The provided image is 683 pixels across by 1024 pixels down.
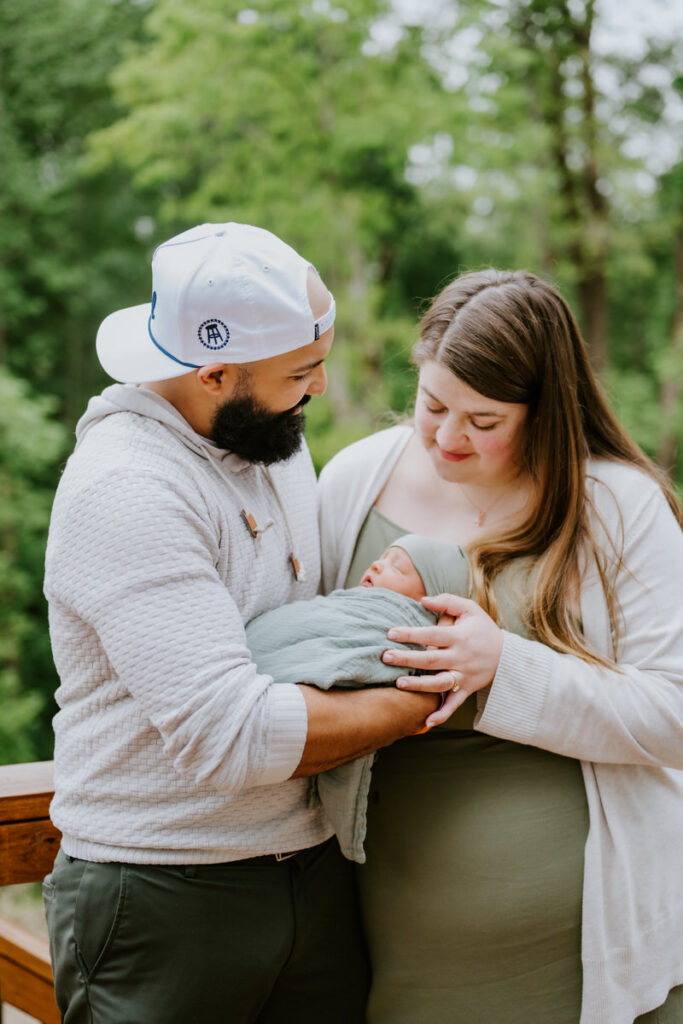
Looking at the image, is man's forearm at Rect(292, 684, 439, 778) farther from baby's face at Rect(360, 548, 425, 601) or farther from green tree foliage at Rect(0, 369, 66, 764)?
green tree foliage at Rect(0, 369, 66, 764)

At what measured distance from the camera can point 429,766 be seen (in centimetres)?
181

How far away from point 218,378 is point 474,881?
1018 mm

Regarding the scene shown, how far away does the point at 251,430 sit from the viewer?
1615 mm

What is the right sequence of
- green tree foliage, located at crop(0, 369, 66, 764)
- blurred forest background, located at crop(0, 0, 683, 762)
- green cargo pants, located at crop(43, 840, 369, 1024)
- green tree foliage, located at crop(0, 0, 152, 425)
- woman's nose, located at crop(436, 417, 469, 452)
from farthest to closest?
green tree foliage, located at crop(0, 0, 152, 425), green tree foliage, located at crop(0, 369, 66, 764), blurred forest background, located at crop(0, 0, 683, 762), woman's nose, located at crop(436, 417, 469, 452), green cargo pants, located at crop(43, 840, 369, 1024)

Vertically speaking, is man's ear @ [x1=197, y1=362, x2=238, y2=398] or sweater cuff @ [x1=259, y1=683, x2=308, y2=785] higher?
man's ear @ [x1=197, y1=362, x2=238, y2=398]

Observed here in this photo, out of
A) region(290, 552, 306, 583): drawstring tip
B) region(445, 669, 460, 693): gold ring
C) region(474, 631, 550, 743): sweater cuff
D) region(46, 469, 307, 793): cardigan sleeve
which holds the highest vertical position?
region(46, 469, 307, 793): cardigan sleeve

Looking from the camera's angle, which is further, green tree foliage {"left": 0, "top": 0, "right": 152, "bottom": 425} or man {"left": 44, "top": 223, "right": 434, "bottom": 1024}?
green tree foliage {"left": 0, "top": 0, "right": 152, "bottom": 425}

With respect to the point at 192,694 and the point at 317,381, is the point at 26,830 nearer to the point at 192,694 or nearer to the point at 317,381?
the point at 192,694

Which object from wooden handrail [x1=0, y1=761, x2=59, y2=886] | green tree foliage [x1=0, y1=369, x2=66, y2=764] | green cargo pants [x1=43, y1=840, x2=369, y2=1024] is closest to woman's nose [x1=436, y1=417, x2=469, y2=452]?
green cargo pants [x1=43, y1=840, x2=369, y2=1024]

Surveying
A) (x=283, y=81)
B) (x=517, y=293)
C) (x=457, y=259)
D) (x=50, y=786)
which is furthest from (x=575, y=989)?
(x=457, y=259)

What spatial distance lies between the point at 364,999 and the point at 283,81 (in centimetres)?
825

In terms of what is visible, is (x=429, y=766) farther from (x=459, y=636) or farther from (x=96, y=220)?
(x=96, y=220)

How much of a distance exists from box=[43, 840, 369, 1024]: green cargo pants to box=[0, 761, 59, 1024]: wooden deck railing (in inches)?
6.9

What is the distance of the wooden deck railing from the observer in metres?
1.74
